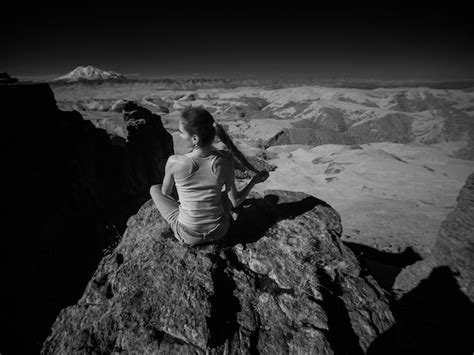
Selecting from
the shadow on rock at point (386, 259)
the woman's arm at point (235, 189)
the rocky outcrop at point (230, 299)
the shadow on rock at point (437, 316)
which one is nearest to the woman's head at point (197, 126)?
the woman's arm at point (235, 189)

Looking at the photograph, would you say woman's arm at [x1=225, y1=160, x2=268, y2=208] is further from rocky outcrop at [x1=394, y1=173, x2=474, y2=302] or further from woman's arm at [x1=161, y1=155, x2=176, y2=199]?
rocky outcrop at [x1=394, y1=173, x2=474, y2=302]

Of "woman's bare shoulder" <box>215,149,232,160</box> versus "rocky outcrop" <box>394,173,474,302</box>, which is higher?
"woman's bare shoulder" <box>215,149,232,160</box>

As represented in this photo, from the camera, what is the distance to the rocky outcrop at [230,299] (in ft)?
7.77

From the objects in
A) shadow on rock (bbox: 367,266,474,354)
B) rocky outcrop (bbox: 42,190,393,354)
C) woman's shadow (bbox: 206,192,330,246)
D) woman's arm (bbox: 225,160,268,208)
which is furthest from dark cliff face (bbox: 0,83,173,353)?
shadow on rock (bbox: 367,266,474,354)

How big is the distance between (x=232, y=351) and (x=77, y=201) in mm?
11360

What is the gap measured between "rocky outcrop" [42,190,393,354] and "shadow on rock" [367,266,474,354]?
0.90 m

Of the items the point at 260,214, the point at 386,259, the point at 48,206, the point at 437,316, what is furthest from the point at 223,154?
the point at 48,206

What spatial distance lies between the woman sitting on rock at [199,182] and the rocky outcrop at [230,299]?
29cm

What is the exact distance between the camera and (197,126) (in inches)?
100.0

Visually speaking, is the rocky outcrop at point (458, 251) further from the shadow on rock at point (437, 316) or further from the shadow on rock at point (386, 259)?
the shadow on rock at point (386, 259)

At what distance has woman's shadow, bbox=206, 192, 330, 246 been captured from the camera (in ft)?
11.7

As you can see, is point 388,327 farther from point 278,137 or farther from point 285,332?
point 278,137

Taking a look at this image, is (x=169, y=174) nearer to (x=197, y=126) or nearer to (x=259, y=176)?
(x=197, y=126)

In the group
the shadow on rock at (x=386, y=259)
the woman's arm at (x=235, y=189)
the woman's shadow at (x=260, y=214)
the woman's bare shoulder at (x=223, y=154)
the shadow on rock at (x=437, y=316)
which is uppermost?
the woman's bare shoulder at (x=223, y=154)
